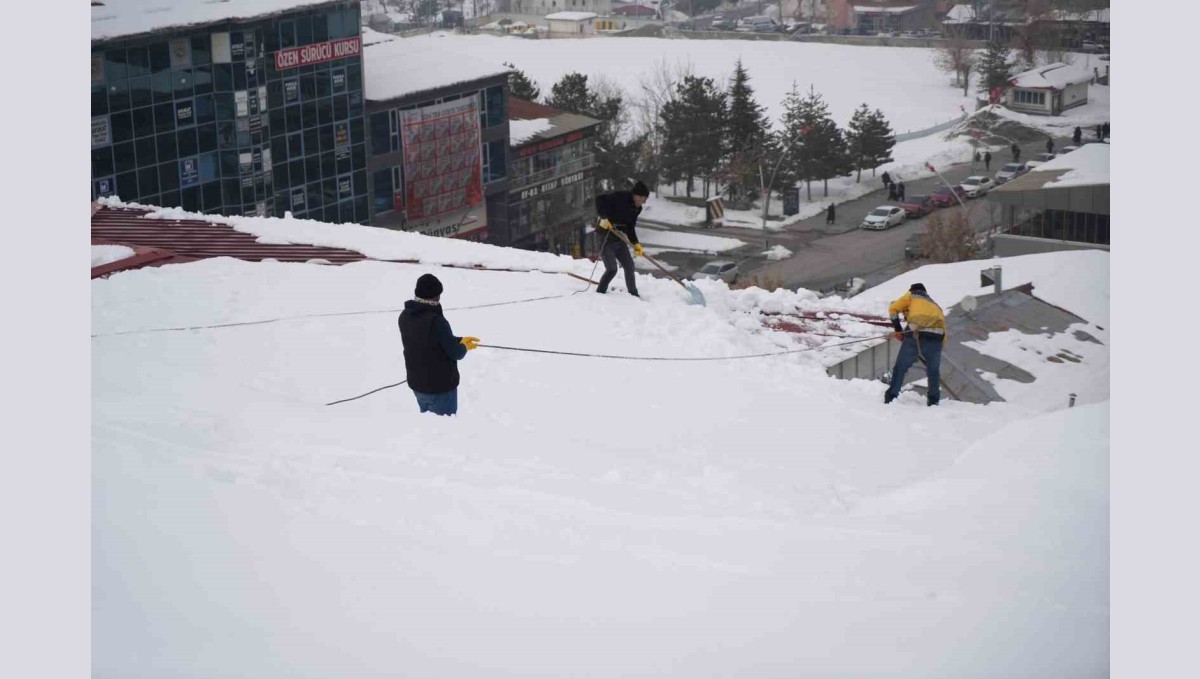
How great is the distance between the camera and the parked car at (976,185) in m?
35.6

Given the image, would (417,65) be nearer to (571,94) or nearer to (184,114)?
(571,94)

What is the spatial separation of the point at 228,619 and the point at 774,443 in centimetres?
344

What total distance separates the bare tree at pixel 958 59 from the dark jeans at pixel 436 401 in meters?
30.5

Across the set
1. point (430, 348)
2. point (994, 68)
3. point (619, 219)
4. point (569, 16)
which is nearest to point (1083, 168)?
point (619, 219)

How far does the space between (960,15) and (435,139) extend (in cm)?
1307

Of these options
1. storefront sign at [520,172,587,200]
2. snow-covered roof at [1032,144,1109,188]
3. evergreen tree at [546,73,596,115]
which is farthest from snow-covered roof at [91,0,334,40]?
evergreen tree at [546,73,596,115]

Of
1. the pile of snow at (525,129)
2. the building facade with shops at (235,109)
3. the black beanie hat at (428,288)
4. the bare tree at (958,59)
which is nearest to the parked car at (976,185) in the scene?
the bare tree at (958,59)

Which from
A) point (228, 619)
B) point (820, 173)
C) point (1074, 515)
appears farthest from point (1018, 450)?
point (820, 173)

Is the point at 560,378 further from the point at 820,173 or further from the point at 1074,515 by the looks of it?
A: the point at 820,173

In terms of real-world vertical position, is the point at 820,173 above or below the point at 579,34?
below

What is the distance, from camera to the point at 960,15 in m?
29.5

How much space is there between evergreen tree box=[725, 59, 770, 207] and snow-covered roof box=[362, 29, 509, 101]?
431 inches

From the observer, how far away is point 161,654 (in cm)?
432

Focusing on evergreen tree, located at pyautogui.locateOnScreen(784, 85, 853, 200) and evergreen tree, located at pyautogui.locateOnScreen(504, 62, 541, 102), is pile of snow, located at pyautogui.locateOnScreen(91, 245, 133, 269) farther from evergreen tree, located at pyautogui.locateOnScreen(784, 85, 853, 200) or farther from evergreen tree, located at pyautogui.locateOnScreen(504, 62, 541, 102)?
evergreen tree, located at pyautogui.locateOnScreen(784, 85, 853, 200)
